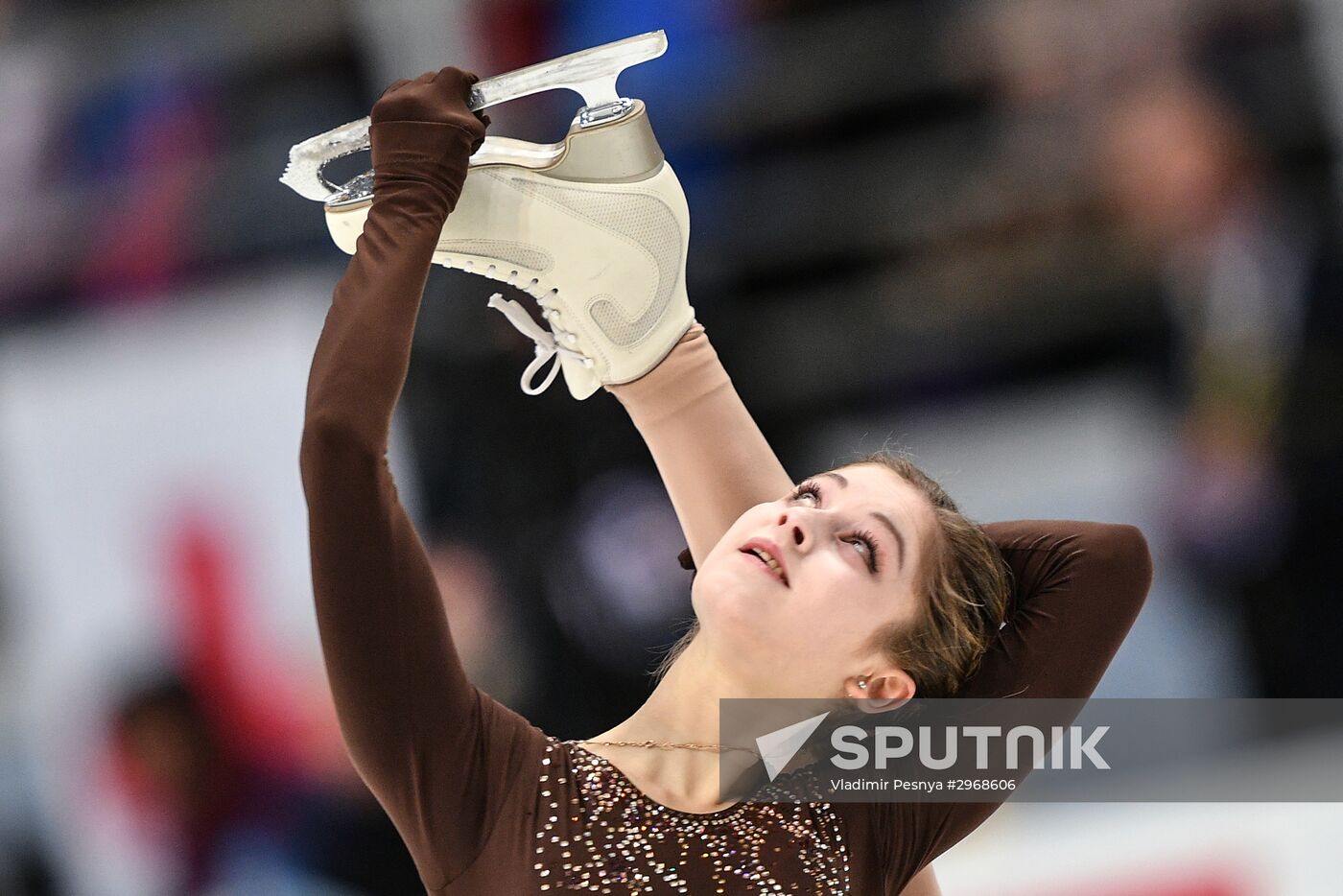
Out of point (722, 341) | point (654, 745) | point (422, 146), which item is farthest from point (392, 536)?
point (722, 341)

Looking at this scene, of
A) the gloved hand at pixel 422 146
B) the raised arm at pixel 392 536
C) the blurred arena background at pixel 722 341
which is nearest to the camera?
the raised arm at pixel 392 536

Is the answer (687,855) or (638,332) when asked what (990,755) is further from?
(638,332)

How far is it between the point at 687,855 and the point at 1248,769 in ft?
5.22

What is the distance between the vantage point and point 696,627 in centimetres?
197

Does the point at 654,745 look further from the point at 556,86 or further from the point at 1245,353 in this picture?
the point at 1245,353

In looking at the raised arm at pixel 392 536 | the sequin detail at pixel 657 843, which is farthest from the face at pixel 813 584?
the raised arm at pixel 392 536

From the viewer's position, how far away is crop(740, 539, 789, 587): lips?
168 cm

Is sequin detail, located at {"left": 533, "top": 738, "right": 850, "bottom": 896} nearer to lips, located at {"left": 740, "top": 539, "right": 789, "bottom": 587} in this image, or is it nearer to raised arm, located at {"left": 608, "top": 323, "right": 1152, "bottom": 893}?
raised arm, located at {"left": 608, "top": 323, "right": 1152, "bottom": 893}

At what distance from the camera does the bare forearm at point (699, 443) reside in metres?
1.97

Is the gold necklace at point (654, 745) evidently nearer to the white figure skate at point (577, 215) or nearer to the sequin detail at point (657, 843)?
the sequin detail at point (657, 843)

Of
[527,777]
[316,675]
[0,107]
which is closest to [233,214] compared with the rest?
[0,107]

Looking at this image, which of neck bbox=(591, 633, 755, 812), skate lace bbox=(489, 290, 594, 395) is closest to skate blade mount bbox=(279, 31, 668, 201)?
skate lace bbox=(489, 290, 594, 395)

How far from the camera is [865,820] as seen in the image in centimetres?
181

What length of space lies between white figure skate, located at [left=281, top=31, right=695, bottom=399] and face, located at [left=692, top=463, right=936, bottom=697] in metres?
0.36
